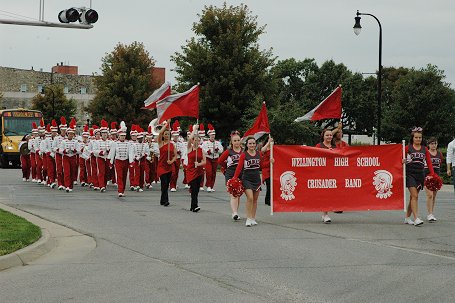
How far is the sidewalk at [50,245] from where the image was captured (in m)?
10.2

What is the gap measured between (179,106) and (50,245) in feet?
26.7

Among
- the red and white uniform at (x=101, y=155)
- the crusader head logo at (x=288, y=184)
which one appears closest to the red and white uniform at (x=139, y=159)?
the red and white uniform at (x=101, y=155)

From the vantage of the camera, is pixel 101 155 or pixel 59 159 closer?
pixel 101 155

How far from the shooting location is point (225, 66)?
47500 mm

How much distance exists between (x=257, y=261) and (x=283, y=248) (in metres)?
1.34

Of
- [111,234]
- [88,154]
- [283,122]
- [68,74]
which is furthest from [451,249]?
[68,74]

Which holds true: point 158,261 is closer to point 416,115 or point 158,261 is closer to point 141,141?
point 141,141

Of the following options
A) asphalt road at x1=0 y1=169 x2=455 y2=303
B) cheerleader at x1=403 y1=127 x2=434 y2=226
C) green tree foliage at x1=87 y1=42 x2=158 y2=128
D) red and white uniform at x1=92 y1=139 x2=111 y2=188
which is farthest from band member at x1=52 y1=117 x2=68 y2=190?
green tree foliage at x1=87 y1=42 x2=158 y2=128

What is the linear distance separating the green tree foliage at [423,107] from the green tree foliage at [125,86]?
22866 mm

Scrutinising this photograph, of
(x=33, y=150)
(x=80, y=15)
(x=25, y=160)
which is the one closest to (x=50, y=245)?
(x=80, y=15)

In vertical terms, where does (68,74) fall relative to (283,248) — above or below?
above

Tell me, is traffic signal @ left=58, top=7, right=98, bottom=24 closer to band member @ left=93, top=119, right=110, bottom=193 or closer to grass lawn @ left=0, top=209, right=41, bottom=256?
band member @ left=93, top=119, right=110, bottom=193

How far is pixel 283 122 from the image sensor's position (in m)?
44.5

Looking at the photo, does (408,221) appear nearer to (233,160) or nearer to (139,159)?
(233,160)
